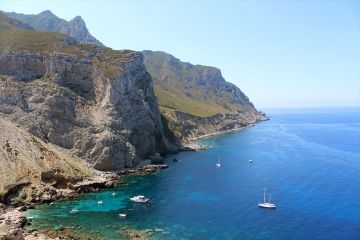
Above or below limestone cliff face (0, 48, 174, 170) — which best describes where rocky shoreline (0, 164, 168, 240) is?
below

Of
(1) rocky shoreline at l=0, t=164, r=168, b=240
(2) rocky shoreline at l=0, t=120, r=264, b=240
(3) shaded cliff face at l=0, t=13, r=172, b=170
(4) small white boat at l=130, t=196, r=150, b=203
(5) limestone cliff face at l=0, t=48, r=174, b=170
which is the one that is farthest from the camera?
(3) shaded cliff face at l=0, t=13, r=172, b=170

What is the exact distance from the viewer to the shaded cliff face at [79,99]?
475 ft

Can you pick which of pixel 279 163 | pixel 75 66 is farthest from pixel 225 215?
pixel 75 66

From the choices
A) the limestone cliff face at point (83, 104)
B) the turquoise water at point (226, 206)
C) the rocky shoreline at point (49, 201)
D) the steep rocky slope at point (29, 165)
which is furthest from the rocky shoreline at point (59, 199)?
the limestone cliff face at point (83, 104)

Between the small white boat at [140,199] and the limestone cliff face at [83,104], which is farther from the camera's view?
the limestone cliff face at [83,104]

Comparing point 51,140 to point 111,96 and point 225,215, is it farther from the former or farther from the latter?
point 225,215

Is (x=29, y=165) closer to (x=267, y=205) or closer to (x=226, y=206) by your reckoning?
(x=226, y=206)

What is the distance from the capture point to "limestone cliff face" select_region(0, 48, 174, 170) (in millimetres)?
144750

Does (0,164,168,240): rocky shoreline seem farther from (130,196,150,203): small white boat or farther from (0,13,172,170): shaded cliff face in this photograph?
(130,196,150,203): small white boat

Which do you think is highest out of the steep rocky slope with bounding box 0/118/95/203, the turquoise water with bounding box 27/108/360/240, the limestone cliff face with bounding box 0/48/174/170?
the limestone cliff face with bounding box 0/48/174/170

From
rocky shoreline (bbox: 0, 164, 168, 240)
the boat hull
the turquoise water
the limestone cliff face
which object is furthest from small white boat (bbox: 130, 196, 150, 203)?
the limestone cliff face

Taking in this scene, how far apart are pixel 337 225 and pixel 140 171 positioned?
76.9 m

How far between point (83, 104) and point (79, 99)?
252 cm

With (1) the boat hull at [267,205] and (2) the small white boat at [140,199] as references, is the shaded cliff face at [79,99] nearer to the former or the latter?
(2) the small white boat at [140,199]
